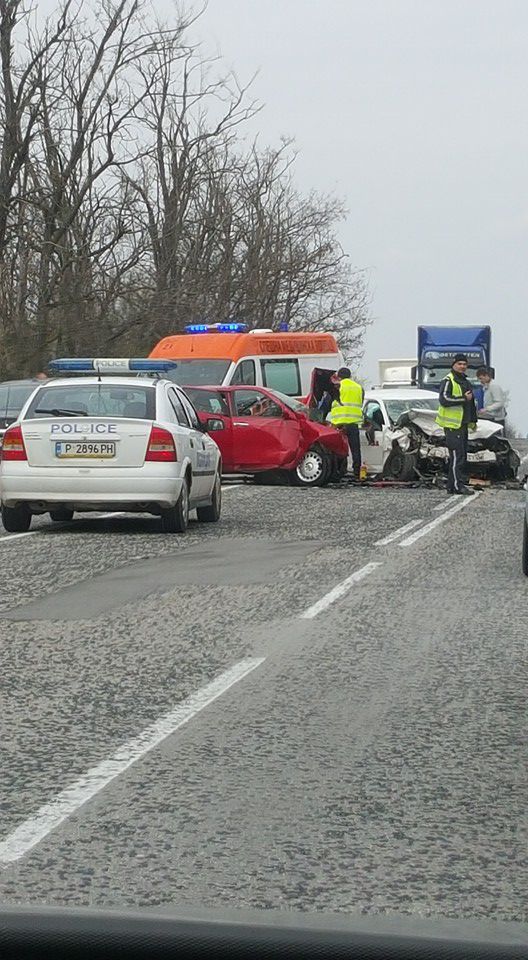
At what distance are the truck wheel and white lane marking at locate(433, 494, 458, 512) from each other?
2.68 meters

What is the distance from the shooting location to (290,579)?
12797 millimetres

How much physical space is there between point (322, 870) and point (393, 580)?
835 centimetres

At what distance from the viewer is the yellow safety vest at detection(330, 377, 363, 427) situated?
27.9m

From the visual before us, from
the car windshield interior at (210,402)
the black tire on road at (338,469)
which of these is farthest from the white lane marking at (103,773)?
the black tire on road at (338,469)

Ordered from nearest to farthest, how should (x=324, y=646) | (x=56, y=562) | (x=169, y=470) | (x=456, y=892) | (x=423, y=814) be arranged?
(x=456, y=892) < (x=423, y=814) < (x=324, y=646) < (x=56, y=562) < (x=169, y=470)

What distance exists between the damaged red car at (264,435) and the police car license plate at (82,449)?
926 centimetres

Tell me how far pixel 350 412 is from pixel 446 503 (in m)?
5.50

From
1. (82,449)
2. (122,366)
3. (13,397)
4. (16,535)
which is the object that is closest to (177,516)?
(82,449)

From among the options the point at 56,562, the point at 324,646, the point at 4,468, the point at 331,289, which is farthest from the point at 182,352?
the point at 331,289

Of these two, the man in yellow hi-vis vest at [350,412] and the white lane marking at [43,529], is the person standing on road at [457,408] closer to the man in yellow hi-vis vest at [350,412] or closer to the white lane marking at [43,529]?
the man in yellow hi-vis vest at [350,412]

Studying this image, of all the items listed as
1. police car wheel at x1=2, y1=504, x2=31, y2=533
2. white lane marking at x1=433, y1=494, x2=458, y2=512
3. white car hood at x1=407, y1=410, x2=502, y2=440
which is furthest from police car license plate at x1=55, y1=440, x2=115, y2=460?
white car hood at x1=407, y1=410, x2=502, y2=440

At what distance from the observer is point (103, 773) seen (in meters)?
5.72

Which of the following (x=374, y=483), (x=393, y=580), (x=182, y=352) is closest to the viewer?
(x=393, y=580)

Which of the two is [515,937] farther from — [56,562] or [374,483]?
[374,483]
